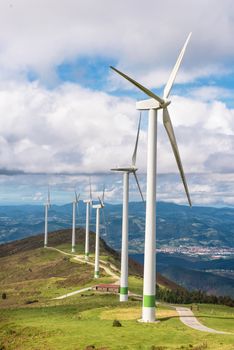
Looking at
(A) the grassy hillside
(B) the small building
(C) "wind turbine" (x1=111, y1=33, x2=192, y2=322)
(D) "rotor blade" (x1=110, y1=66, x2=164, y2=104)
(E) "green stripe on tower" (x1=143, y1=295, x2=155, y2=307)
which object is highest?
(D) "rotor blade" (x1=110, y1=66, x2=164, y2=104)

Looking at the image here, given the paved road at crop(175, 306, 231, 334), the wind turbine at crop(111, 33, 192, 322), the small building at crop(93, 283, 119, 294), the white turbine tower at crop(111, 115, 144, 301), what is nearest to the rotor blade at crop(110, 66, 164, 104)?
the wind turbine at crop(111, 33, 192, 322)

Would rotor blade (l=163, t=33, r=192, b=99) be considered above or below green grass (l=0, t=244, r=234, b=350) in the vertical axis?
above

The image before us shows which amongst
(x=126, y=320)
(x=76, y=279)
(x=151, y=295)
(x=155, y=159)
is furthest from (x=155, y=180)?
(x=76, y=279)

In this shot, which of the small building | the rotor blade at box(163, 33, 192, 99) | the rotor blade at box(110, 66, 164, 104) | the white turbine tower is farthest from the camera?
the small building

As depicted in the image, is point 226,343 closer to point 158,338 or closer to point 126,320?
point 158,338

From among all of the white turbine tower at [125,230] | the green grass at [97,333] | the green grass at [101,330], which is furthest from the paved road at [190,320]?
the white turbine tower at [125,230]

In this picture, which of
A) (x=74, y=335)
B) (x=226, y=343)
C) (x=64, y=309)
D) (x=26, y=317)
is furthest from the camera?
(x=64, y=309)

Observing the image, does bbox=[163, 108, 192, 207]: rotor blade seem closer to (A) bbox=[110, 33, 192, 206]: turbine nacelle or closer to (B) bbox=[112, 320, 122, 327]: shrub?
(A) bbox=[110, 33, 192, 206]: turbine nacelle

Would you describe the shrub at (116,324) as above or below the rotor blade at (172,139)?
below

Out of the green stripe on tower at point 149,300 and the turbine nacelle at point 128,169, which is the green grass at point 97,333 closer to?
the green stripe on tower at point 149,300

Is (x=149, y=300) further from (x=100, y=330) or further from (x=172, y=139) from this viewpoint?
(x=172, y=139)

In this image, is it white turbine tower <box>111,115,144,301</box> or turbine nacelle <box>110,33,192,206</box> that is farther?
white turbine tower <box>111,115,144,301</box>
